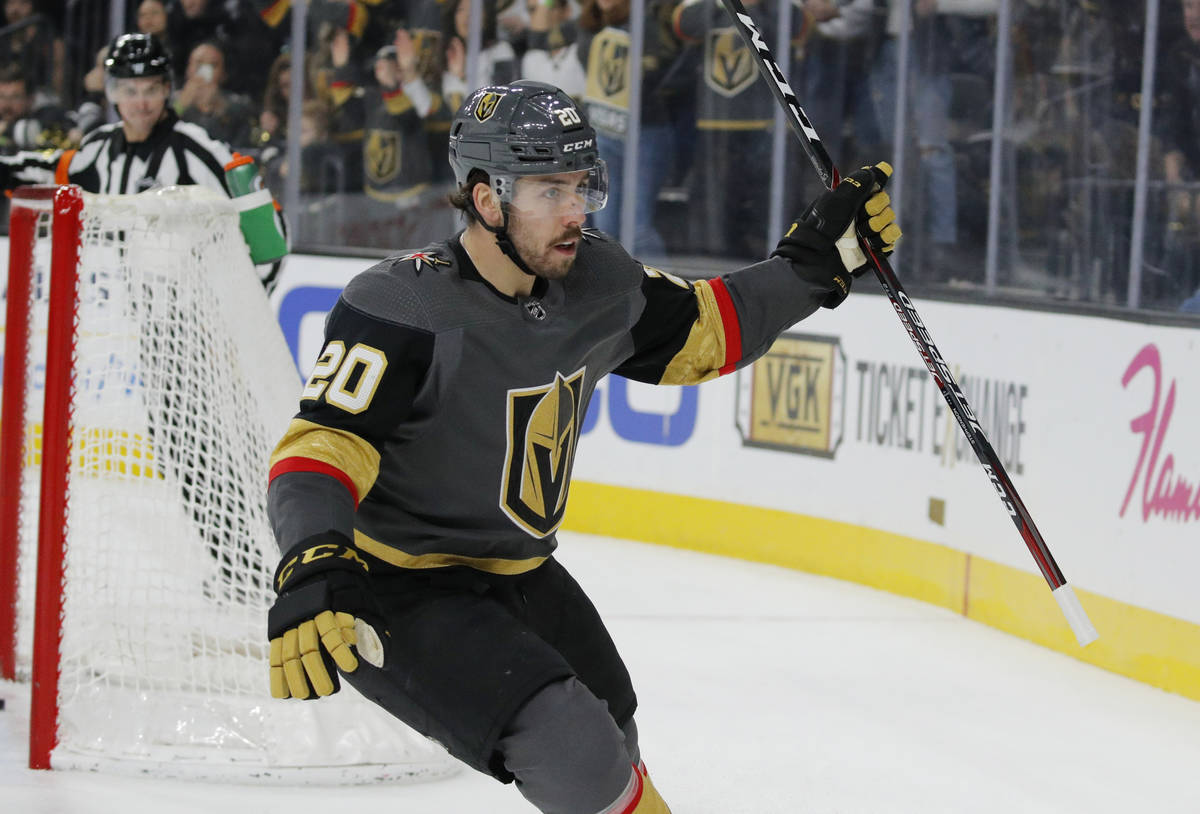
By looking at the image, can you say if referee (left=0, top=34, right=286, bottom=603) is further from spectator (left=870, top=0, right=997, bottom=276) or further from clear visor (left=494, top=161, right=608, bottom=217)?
spectator (left=870, top=0, right=997, bottom=276)

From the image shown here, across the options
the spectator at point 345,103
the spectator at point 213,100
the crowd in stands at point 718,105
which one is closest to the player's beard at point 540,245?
the crowd in stands at point 718,105

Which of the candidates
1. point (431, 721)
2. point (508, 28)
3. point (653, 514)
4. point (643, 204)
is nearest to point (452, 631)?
point (431, 721)

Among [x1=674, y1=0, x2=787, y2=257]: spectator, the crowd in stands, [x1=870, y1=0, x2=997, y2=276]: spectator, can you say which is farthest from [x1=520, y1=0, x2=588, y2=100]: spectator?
[x1=870, y1=0, x2=997, y2=276]: spectator

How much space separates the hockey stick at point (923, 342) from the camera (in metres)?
2.67

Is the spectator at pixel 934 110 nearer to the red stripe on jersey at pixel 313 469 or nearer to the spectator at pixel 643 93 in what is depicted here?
the spectator at pixel 643 93

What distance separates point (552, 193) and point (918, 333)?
810 mm

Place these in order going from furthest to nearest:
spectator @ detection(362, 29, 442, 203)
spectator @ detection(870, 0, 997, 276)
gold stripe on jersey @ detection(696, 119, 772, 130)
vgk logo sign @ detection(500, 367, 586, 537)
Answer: spectator @ detection(362, 29, 442, 203), gold stripe on jersey @ detection(696, 119, 772, 130), spectator @ detection(870, 0, 997, 276), vgk logo sign @ detection(500, 367, 586, 537)

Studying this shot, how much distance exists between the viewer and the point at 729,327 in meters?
2.54

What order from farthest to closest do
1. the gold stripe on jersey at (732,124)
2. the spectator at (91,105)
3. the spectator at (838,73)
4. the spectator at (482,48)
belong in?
the spectator at (91,105) → the spectator at (482,48) → the gold stripe on jersey at (732,124) → the spectator at (838,73)

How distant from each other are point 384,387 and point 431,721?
42 centimetres

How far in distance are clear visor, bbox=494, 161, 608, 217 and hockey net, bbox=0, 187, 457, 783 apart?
55.0 inches

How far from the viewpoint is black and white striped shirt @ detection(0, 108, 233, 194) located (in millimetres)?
4402

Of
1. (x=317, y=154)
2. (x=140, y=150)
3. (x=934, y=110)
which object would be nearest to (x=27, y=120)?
(x=317, y=154)

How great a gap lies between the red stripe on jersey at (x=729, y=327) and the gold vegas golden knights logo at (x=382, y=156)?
15.3 ft
